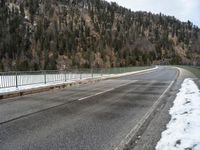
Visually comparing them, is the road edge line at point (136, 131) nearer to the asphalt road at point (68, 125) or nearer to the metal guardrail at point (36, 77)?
the asphalt road at point (68, 125)

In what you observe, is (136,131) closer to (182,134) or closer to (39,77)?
(182,134)

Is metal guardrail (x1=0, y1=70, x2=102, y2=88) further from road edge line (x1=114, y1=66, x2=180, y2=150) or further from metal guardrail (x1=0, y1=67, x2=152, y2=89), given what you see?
road edge line (x1=114, y1=66, x2=180, y2=150)

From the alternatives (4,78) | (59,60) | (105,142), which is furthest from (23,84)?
(59,60)

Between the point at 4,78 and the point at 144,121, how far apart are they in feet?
41.7

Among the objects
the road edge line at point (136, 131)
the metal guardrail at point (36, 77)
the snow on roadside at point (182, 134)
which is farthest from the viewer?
the metal guardrail at point (36, 77)

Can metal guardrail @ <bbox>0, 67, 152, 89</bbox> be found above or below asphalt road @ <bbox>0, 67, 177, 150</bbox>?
above

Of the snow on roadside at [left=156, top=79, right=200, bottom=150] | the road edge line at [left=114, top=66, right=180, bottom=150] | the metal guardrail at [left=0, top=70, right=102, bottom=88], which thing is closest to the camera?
the snow on roadside at [left=156, top=79, right=200, bottom=150]

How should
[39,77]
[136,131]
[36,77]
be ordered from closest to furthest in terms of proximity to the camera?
1. [136,131]
2. [36,77]
3. [39,77]

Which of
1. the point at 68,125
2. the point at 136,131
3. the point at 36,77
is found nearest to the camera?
the point at 136,131

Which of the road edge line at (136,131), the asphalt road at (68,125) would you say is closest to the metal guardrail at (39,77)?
the asphalt road at (68,125)

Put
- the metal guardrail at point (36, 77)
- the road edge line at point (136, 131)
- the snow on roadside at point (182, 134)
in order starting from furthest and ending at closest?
the metal guardrail at point (36, 77) → the road edge line at point (136, 131) → the snow on roadside at point (182, 134)

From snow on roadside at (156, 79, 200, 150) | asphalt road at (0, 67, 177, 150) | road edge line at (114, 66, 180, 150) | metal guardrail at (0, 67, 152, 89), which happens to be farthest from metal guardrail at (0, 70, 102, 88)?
snow on roadside at (156, 79, 200, 150)

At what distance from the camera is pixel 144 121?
9.95m

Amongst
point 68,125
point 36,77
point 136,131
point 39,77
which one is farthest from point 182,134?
point 39,77
